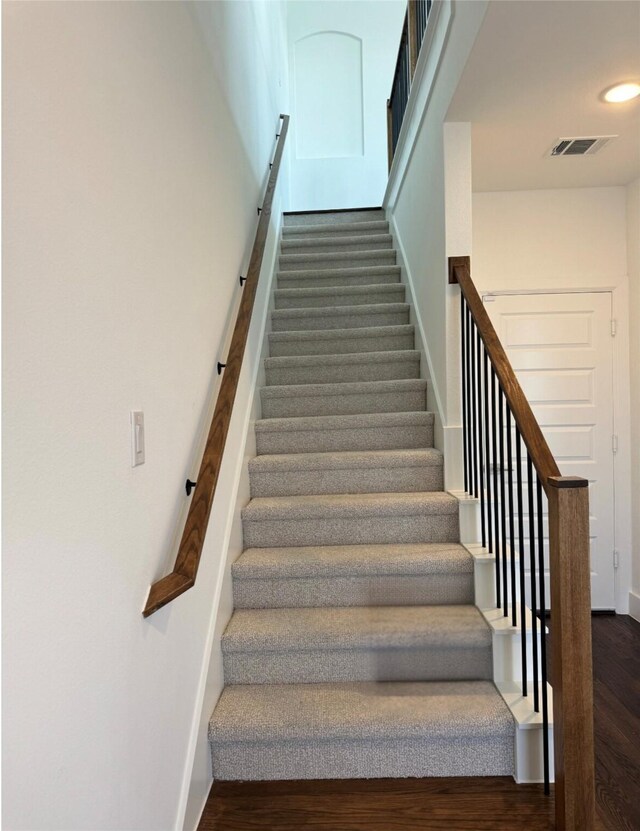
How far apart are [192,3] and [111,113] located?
3.60ft

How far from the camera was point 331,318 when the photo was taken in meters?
3.83

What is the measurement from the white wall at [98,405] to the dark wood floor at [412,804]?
0.29 meters

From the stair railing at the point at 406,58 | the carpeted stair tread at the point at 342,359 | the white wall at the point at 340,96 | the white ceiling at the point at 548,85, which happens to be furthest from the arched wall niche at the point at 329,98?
the carpeted stair tread at the point at 342,359

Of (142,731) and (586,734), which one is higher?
(142,731)

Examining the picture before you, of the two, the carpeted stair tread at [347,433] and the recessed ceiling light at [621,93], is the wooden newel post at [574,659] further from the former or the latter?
the recessed ceiling light at [621,93]

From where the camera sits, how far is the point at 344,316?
3811 mm

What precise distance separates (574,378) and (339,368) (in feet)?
4.80

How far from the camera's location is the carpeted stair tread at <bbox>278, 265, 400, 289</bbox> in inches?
163

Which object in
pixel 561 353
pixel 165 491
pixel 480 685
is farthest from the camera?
pixel 561 353

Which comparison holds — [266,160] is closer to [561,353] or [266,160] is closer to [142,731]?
[561,353]

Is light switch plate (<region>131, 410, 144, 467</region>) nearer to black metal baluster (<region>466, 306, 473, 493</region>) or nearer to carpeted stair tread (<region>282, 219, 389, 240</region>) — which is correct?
black metal baluster (<region>466, 306, 473, 493</region>)

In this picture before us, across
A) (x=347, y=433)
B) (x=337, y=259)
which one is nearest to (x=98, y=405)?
(x=347, y=433)

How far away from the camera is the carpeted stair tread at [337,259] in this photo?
435cm

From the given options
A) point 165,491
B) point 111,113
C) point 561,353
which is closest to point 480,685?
point 165,491
